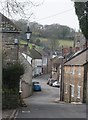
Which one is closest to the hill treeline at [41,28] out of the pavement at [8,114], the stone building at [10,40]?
the stone building at [10,40]

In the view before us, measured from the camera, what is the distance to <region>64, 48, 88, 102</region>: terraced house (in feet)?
134

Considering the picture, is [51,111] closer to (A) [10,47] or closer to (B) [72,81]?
(A) [10,47]

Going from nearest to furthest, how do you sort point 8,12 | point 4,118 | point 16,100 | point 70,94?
1. point 8,12
2. point 4,118
3. point 16,100
4. point 70,94

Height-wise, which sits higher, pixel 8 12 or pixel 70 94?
pixel 8 12

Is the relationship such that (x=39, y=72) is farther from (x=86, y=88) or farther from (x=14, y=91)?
(x=14, y=91)

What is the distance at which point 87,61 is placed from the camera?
39.9 meters

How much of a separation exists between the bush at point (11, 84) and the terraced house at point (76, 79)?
13.5 metres

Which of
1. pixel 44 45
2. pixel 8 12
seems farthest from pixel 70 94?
pixel 44 45

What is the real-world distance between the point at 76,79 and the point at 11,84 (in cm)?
1647

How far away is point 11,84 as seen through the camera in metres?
28.4

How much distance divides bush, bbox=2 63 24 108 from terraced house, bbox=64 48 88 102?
13.5 m

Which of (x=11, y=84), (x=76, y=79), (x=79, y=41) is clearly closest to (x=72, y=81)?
(x=76, y=79)

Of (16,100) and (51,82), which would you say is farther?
(51,82)

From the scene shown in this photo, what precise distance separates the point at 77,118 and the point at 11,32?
12.1 metres
